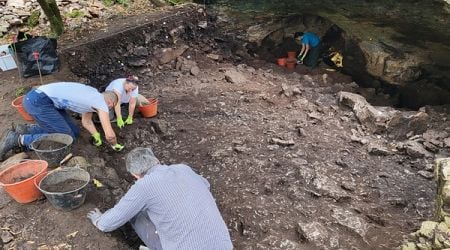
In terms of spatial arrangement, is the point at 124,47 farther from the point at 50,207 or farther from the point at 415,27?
the point at 415,27

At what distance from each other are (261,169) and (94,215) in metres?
2.60

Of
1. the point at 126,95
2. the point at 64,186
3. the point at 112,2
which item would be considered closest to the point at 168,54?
the point at 112,2

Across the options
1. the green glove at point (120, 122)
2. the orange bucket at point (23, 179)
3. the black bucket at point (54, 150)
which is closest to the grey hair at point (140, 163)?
the orange bucket at point (23, 179)

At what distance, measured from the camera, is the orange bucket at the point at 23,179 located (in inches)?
150

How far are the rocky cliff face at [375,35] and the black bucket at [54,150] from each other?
6.05 metres

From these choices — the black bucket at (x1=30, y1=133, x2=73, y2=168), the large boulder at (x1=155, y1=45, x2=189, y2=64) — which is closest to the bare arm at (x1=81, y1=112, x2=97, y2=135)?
the black bucket at (x1=30, y1=133, x2=73, y2=168)

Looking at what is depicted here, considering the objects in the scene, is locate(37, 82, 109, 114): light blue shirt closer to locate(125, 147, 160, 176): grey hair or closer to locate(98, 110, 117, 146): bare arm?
locate(98, 110, 117, 146): bare arm

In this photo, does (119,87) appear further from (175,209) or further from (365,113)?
(365,113)

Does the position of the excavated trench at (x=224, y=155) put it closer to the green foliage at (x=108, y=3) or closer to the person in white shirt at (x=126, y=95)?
the person in white shirt at (x=126, y=95)

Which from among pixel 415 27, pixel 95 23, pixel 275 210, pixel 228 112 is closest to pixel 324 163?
pixel 275 210

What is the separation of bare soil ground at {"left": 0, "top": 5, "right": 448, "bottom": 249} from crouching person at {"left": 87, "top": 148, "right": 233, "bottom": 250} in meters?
0.58

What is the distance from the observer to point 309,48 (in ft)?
32.4

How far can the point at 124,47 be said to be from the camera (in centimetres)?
811

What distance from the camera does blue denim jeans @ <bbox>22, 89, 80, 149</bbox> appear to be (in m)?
4.79
